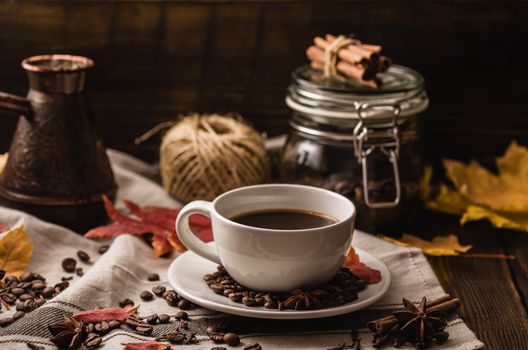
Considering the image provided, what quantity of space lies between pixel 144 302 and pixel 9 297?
0.69 feet

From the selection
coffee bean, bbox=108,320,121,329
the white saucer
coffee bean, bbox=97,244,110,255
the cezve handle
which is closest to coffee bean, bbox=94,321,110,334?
coffee bean, bbox=108,320,121,329

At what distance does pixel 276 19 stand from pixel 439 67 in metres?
0.40


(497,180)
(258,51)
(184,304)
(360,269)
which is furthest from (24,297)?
(497,180)

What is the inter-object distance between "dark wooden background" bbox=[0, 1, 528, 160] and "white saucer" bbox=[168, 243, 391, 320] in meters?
0.66

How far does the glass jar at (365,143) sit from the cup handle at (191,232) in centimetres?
38

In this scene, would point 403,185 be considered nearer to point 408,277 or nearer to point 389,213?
point 389,213

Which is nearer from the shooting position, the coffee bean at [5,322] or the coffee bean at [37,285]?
the coffee bean at [5,322]

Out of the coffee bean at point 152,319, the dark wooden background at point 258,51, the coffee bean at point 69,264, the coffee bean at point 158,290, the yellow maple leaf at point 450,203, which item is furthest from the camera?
the dark wooden background at point 258,51

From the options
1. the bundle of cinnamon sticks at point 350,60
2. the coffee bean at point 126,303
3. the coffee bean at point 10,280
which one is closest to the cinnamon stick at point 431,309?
the coffee bean at point 126,303

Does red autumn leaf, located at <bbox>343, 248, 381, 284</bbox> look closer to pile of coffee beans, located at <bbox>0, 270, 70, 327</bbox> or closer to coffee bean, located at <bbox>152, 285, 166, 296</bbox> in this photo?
coffee bean, located at <bbox>152, 285, 166, 296</bbox>

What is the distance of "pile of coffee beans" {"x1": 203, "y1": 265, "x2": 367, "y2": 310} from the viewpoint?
3.74 ft

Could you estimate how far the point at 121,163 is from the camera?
1.87 m

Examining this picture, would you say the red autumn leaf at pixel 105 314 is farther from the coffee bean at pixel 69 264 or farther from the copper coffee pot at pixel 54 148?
the copper coffee pot at pixel 54 148

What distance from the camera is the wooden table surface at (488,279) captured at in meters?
1.18
